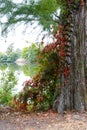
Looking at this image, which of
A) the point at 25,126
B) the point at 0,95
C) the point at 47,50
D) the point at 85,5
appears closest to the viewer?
the point at 25,126

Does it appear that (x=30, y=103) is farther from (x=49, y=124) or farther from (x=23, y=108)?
(x=49, y=124)

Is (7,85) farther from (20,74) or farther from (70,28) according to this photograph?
(20,74)

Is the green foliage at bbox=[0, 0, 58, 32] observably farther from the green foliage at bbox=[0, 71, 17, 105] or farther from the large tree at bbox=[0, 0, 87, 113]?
the green foliage at bbox=[0, 71, 17, 105]

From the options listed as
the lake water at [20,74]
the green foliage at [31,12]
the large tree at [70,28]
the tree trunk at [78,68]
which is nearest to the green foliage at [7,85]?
the lake water at [20,74]

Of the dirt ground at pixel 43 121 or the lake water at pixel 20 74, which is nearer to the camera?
the dirt ground at pixel 43 121

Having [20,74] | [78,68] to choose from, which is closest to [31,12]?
[78,68]

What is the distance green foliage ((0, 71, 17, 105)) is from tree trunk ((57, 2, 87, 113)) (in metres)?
3.65

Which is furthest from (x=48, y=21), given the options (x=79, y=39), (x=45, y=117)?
(x=45, y=117)

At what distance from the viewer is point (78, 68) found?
843cm

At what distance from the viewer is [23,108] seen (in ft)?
31.3

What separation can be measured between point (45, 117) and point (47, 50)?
6.78 ft

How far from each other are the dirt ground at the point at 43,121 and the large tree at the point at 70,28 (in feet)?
1.51

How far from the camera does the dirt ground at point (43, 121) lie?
695 cm

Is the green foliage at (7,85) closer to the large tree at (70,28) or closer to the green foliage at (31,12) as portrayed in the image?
the large tree at (70,28)
